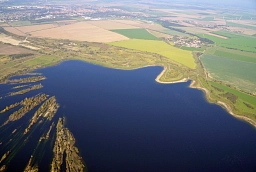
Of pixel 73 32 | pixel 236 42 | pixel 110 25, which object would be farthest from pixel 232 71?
pixel 110 25

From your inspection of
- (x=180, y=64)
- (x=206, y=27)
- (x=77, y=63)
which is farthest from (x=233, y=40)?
(x=77, y=63)

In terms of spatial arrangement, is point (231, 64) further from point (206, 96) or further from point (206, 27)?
Answer: point (206, 27)

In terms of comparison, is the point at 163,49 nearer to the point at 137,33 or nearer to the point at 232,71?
the point at 137,33

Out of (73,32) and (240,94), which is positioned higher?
(240,94)

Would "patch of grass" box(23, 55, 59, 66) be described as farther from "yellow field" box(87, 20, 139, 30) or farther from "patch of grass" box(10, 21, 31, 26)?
"patch of grass" box(10, 21, 31, 26)

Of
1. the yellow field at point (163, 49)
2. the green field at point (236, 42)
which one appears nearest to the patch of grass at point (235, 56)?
the green field at point (236, 42)

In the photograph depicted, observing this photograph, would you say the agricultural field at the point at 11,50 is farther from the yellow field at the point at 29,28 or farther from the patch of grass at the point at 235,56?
the patch of grass at the point at 235,56
